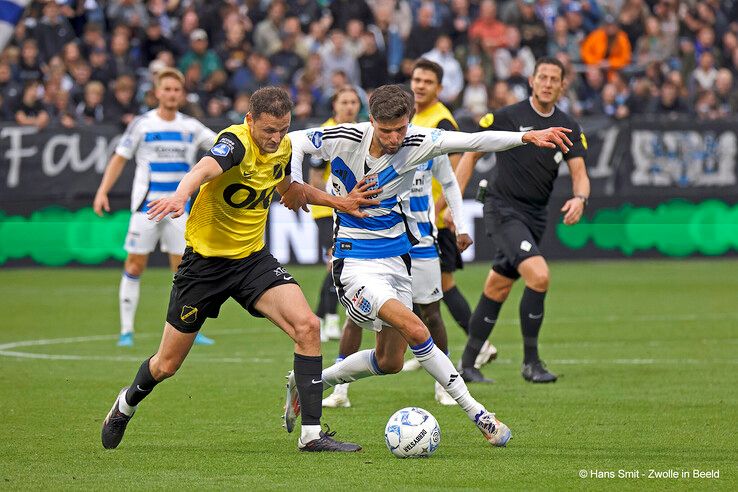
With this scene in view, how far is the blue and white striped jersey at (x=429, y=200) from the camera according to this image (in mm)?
10000

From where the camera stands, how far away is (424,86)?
436 inches

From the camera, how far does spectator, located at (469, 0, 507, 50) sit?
2512cm

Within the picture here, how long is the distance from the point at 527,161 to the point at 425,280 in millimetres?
1901

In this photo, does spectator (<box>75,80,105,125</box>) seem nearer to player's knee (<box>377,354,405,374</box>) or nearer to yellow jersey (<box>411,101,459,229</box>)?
yellow jersey (<box>411,101,459,229</box>)

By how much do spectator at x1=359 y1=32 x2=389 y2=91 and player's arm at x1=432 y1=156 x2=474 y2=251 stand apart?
44.3 feet

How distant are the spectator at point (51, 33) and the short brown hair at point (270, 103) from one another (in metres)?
16.0

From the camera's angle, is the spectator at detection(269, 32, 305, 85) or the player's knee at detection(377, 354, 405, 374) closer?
the player's knee at detection(377, 354, 405, 374)

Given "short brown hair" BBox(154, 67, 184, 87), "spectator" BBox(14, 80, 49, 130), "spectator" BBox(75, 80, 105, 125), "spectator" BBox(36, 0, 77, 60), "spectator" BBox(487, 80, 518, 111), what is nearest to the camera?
"short brown hair" BBox(154, 67, 184, 87)

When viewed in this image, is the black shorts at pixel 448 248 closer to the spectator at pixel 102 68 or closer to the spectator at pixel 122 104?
the spectator at pixel 122 104

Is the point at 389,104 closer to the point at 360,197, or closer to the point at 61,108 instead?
the point at 360,197

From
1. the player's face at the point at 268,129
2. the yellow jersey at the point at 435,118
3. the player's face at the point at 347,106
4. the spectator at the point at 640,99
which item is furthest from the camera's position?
the spectator at the point at 640,99

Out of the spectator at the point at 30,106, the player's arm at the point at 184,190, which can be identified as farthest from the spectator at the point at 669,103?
A: the player's arm at the point at 184,190

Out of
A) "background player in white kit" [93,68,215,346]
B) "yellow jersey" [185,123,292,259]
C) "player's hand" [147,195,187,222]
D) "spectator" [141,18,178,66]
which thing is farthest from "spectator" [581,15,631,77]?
"player's hand" [147,195,187,222]

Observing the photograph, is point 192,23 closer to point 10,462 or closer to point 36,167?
point 36,167
